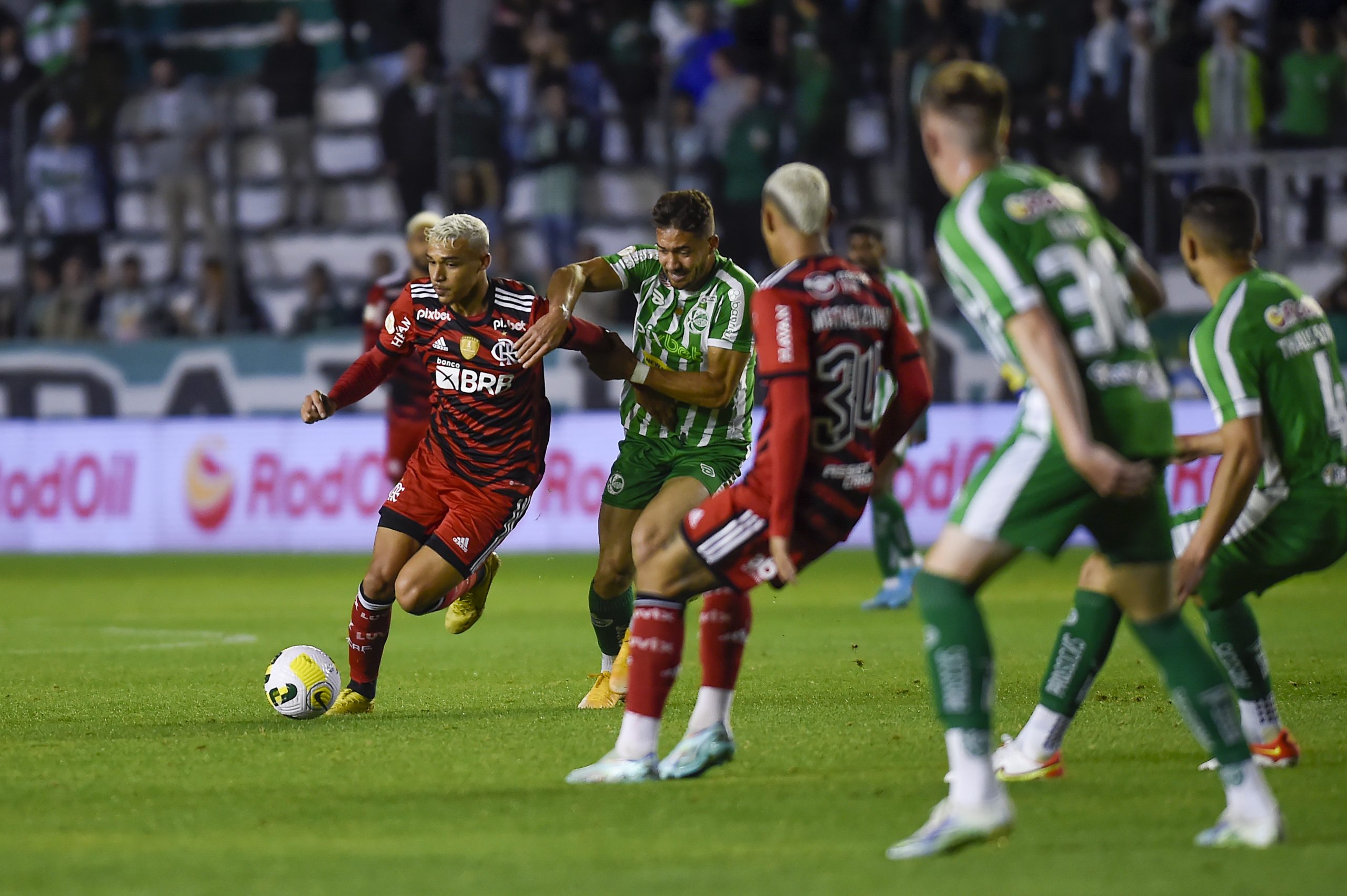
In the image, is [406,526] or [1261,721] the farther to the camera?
[406,526]

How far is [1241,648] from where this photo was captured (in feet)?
20.3

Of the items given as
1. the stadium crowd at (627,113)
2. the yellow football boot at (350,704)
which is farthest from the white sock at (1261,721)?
the stadium crowd at (627,113)

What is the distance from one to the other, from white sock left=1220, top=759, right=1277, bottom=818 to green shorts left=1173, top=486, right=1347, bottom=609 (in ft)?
4.68

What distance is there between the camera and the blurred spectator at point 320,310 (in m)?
19.2

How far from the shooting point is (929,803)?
215 inches

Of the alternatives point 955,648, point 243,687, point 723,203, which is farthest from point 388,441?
point 955,648

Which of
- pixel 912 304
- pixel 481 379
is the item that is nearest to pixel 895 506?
pixel 912 304

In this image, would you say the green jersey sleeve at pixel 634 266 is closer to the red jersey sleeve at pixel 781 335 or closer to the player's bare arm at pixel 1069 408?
the red jersey sleeve at pixel 781 335

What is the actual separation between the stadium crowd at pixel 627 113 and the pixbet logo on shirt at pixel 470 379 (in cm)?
1005

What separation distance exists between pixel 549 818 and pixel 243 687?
377 centimetres

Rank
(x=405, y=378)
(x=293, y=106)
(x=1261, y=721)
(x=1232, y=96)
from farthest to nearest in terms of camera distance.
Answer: (x=293, y=106)
(x=1232, y=96)
(x=405, y=378)
(x=1261, y=721)

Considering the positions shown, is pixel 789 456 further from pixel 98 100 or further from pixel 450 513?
pixel 98 100

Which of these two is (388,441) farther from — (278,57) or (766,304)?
(278,57)

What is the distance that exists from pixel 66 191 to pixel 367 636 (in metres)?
14.2
